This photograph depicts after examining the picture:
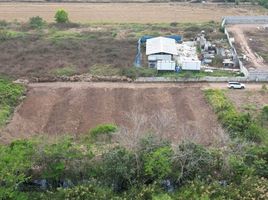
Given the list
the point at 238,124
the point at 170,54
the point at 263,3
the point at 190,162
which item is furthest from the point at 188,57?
the point at 263,3

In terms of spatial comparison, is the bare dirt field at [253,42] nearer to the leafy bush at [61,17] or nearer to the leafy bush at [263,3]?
the leafy bush at [263,3]

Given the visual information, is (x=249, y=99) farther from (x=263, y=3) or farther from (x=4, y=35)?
(x=263, y=3)

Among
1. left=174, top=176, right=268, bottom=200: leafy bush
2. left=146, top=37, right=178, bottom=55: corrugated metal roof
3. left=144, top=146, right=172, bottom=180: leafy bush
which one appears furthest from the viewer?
left=146, top=37, right=178, bottom=55: corrugated metal roof

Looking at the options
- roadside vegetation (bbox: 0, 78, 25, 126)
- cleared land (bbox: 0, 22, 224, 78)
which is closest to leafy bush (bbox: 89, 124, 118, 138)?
roadside vegetation (bbox: 0, 78, 25, 126)

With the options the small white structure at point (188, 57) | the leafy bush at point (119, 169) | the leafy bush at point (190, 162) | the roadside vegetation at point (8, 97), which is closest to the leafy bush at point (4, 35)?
the roadside vegetation at point (8, 97)

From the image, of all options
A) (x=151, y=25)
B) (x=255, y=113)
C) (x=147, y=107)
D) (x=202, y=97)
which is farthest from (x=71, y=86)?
(x=151, y=25)

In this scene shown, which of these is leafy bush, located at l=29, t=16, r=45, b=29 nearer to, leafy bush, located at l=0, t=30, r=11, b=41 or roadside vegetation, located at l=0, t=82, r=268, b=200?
leafy bush, located at l=0, t=30, r=11, b=41

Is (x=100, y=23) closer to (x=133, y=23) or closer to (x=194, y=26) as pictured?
(x=133, y=23)
